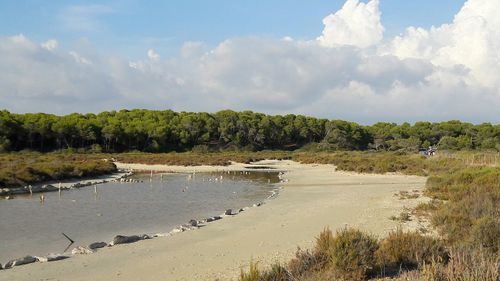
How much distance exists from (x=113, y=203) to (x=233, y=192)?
8696 millimetres

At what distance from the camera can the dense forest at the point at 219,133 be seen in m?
82.8

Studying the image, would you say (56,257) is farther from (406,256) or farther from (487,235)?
(487,235)

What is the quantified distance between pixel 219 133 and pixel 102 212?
83860 mm

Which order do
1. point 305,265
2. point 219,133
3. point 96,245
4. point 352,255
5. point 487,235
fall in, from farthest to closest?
point 219,133, point 96,245, point 487,235, point 305,265, point 352,255

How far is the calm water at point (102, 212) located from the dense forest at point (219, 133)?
172 ft

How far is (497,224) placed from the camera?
9.62m

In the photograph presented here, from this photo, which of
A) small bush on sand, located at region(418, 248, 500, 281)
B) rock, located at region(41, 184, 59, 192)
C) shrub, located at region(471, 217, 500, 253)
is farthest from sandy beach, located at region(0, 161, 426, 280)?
rock, located at region(41, 184, 59, 192)

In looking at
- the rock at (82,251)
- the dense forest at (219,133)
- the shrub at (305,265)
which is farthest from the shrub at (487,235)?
the dense forest at (219,133)

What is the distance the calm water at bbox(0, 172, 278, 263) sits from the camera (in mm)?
15726

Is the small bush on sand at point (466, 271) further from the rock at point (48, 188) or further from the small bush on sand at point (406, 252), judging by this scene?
the rock at point (48, 188)

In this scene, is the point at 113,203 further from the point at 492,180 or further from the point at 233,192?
the point at 492,180

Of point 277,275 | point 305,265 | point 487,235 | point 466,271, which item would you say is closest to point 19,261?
point 277,275

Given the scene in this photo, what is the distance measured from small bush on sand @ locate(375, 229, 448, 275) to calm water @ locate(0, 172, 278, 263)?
9.19 metres

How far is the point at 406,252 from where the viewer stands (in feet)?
29.9
